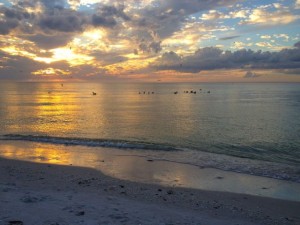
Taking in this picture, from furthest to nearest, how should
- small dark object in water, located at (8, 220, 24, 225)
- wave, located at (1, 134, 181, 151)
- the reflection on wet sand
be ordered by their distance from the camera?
wave, located at (1, 134, 181, 151) < the reflection on wet sand < small dark object in water, located at (8, 220, 24, 225)

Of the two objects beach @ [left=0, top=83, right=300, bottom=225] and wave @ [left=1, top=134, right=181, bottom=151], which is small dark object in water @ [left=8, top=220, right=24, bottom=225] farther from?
wave @ [left=1, top=134, right=181, bottom=151]

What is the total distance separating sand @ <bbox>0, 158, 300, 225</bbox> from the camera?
1123 cm

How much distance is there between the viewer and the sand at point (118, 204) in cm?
1123

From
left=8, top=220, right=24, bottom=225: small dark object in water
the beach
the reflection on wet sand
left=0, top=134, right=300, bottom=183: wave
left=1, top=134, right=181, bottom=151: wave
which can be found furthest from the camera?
left=1, top=134, right=181, bottom=151: wave

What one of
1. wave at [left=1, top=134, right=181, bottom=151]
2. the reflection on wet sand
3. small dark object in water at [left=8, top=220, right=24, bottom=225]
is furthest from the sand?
wave at [left=1, top=134, right=181, bottom=151]

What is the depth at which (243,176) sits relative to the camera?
20547 mm

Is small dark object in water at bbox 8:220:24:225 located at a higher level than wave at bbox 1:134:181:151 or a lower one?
higher

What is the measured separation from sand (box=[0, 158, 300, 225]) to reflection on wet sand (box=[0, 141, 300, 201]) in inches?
48.8

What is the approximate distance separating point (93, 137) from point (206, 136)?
1413 cm

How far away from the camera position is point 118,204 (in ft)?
43.3

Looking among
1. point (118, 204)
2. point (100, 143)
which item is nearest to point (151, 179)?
point (118, 204)

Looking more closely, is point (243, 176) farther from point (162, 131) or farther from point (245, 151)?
point (162, 131)

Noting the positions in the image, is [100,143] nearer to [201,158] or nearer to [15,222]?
[201,158]

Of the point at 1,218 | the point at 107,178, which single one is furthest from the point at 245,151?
the point at 1,218
